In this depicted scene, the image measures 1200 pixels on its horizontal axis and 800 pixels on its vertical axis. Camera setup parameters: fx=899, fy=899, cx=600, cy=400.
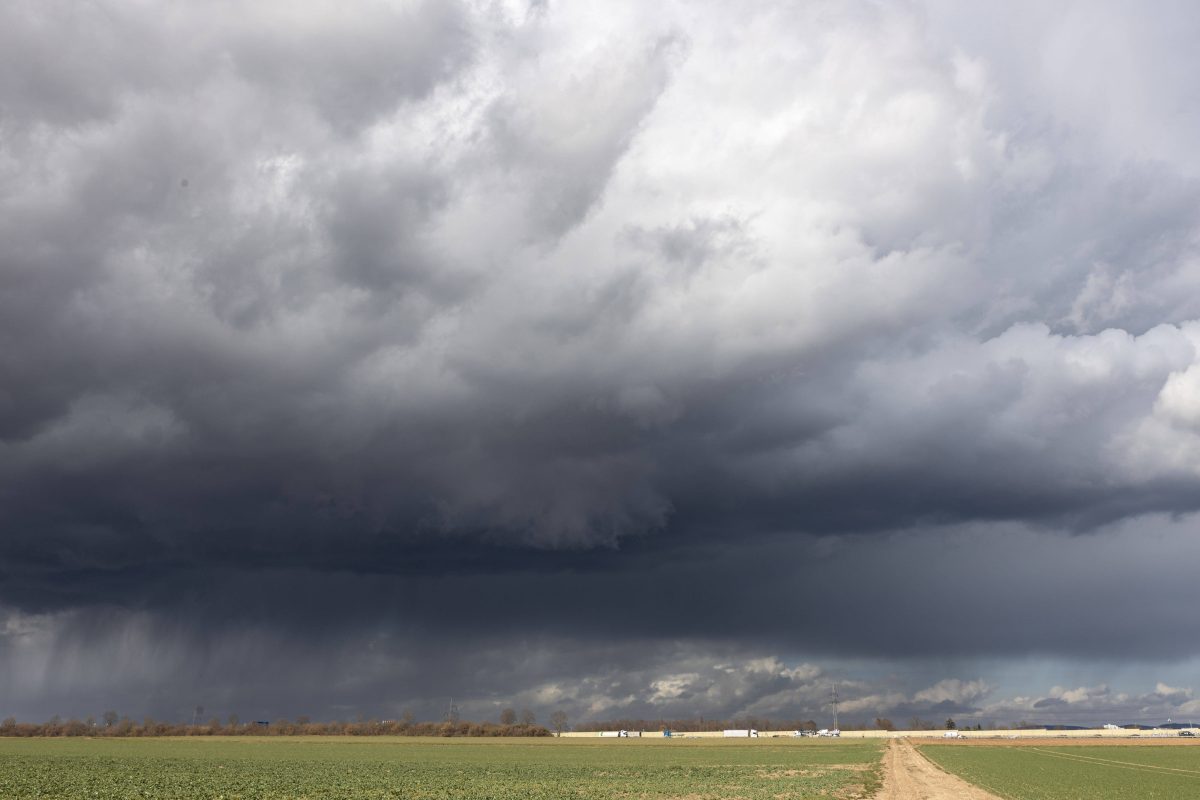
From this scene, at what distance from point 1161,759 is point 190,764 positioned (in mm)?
146596

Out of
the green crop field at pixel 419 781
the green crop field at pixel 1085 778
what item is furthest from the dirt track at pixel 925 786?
the green crop field at pixel 419 781

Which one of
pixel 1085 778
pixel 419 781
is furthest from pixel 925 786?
pixel 419 781

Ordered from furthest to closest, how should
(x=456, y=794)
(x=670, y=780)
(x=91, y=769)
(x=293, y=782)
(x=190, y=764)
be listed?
(x=190, y=764) < (x=91, y=769) < (x=670, y=780) < (x=293, y=782) < (x=456, y=794)

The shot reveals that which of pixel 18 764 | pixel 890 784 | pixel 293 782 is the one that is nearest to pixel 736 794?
pixel 890 784

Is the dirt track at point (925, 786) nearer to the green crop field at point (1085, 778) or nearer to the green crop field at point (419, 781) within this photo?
the green crop field at point (1085, 778)

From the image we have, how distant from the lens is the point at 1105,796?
75.1 meters

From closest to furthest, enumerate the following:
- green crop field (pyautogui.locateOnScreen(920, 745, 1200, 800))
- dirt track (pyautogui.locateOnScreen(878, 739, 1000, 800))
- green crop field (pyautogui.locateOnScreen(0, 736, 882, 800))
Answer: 1. green crop field (pyautogui.locateOnScreen(0, 736, 882, 800))
2. dirt track (pyautogui.locateOnScreen(878, 739, 1000, 800))
3. green crop field (pyautogui.locateOnScreen(920, 745, 1200, 800))

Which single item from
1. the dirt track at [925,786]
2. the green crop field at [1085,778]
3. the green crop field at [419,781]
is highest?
the green crop field at [419,781]

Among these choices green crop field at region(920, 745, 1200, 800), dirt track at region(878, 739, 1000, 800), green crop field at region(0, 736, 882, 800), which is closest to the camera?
green crop field at region(0, 736, 882, 800)

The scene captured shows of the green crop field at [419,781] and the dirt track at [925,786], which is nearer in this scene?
the green crop field at [419,781]

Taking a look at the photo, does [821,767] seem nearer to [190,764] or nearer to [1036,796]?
[1036,796]

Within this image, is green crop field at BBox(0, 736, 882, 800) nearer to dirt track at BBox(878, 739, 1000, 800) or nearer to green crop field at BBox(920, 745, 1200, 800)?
dirt track at BBox(878, 739, 1000, 800)

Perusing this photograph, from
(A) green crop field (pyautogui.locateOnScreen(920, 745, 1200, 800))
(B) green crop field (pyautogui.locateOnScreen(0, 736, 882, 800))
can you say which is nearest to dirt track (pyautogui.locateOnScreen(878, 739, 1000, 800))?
(A) green crop field (pyautogui.locateOnScreen(920, 745, 1200, 800))

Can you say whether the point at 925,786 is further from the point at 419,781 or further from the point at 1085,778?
the point at 419,781
